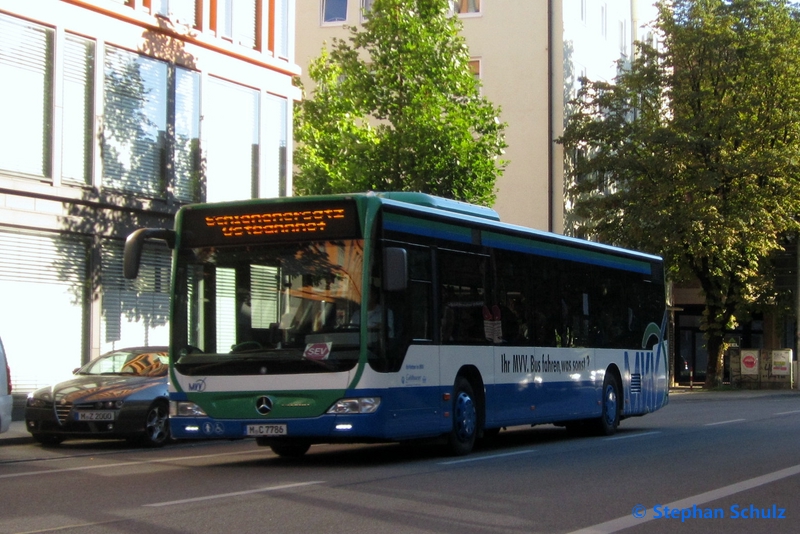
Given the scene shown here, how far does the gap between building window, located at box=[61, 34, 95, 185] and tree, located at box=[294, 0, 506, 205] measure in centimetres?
993

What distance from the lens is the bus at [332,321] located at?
42.8 ft

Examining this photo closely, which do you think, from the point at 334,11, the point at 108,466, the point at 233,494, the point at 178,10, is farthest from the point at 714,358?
the point at 233,494

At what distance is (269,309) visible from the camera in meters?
13.1

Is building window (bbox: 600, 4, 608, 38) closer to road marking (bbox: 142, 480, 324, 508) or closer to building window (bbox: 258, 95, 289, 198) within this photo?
building window (bbox: 258, 95, 289, 198)

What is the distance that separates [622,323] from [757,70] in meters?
25.6

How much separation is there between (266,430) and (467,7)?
3684cm

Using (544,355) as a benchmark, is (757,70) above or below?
above

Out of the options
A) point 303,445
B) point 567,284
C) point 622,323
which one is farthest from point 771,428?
point 303,445

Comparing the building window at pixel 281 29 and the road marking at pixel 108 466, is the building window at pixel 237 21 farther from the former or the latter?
the road marking at pixel 108 466

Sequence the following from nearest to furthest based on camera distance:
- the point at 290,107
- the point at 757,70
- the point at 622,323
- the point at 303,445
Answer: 1. the point at 303,445
2. the point at 622,323
3. the point at 290,107
4. the point at 757,70

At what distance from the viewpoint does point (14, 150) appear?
23.7 meters

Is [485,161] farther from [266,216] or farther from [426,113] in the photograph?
[266,216]

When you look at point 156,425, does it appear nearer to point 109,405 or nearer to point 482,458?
point 109,405

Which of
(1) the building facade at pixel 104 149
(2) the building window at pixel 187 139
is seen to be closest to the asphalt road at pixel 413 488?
(1) the building facade at pixel 104 149
